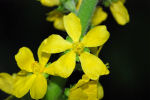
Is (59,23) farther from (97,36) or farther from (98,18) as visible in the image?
(97,36)

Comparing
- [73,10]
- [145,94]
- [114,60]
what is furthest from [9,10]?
[73,10]

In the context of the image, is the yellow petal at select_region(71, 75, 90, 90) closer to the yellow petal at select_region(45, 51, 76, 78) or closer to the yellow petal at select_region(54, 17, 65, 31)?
the yellow petal at select_region(45, 51, 76, 78)

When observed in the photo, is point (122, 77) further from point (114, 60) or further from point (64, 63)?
point (64, 63)

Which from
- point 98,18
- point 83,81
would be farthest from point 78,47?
point 98,18

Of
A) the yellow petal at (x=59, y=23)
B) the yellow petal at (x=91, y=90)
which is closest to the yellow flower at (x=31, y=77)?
the yellow petal at (x=91, y=90)

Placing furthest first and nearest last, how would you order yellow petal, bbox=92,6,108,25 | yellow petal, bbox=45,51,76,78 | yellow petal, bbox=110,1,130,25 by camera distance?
yellow petal, bbox=92,6,108,25 < yellow petal, bbox=110,1,130,25 < yellow petal, bbox=45,51,76,78

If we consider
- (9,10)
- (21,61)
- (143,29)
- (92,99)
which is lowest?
(143,29)

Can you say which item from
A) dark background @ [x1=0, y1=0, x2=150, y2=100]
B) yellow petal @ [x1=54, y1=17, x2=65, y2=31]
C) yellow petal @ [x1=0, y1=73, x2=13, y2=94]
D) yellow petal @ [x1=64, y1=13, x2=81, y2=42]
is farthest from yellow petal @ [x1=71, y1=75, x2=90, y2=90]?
dark background @ [x1=0, y1=0, x2=150, y2=100]
